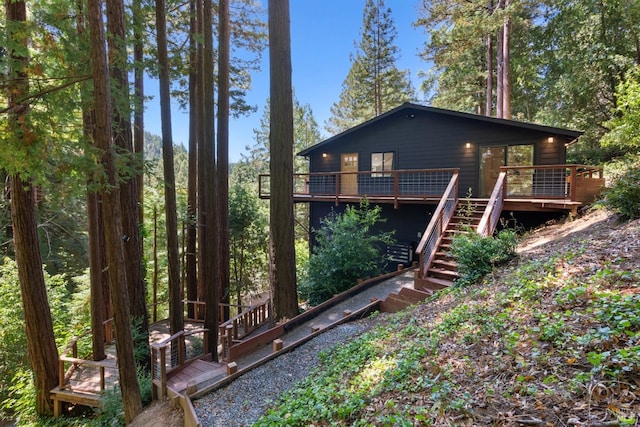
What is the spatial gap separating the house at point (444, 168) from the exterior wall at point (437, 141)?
3 centimetres

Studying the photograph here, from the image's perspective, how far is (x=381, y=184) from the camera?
13047mm

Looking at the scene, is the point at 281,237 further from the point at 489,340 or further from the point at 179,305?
the point at 489,340

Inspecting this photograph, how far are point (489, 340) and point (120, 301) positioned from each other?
468 centimetres

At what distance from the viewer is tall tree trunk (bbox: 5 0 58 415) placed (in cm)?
435

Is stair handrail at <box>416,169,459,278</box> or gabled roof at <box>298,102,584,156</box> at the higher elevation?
gabled roof at <box>298,102,584,156</box>

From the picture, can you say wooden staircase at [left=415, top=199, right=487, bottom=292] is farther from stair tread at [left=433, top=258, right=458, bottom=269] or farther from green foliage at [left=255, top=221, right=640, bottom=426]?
green foliage at [left=255, top=221, right=640, bottom=426]

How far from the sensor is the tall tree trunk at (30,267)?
4.35 meters

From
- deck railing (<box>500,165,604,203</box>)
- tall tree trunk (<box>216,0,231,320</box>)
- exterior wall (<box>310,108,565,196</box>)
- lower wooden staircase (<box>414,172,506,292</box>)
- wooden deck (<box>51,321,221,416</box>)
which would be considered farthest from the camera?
exterior wall (<box>310,108,565,196</box>)

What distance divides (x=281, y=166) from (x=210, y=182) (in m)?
1.90

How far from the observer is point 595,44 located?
13.6 m

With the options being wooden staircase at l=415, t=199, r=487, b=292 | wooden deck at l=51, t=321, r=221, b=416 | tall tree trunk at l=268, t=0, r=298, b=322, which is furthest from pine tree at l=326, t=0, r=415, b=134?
wooden deck at l=51, t=321, r=221, b=416

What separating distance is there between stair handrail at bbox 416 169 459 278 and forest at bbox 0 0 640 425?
2.98m

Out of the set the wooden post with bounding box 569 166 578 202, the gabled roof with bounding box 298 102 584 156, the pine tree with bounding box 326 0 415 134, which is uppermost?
the pine tree with bounding box 326 0 415 134

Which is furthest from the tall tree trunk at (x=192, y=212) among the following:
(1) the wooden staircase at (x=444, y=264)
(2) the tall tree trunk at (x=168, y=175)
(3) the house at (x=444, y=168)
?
(1) the wooden staircase at (x=444, y=264)
